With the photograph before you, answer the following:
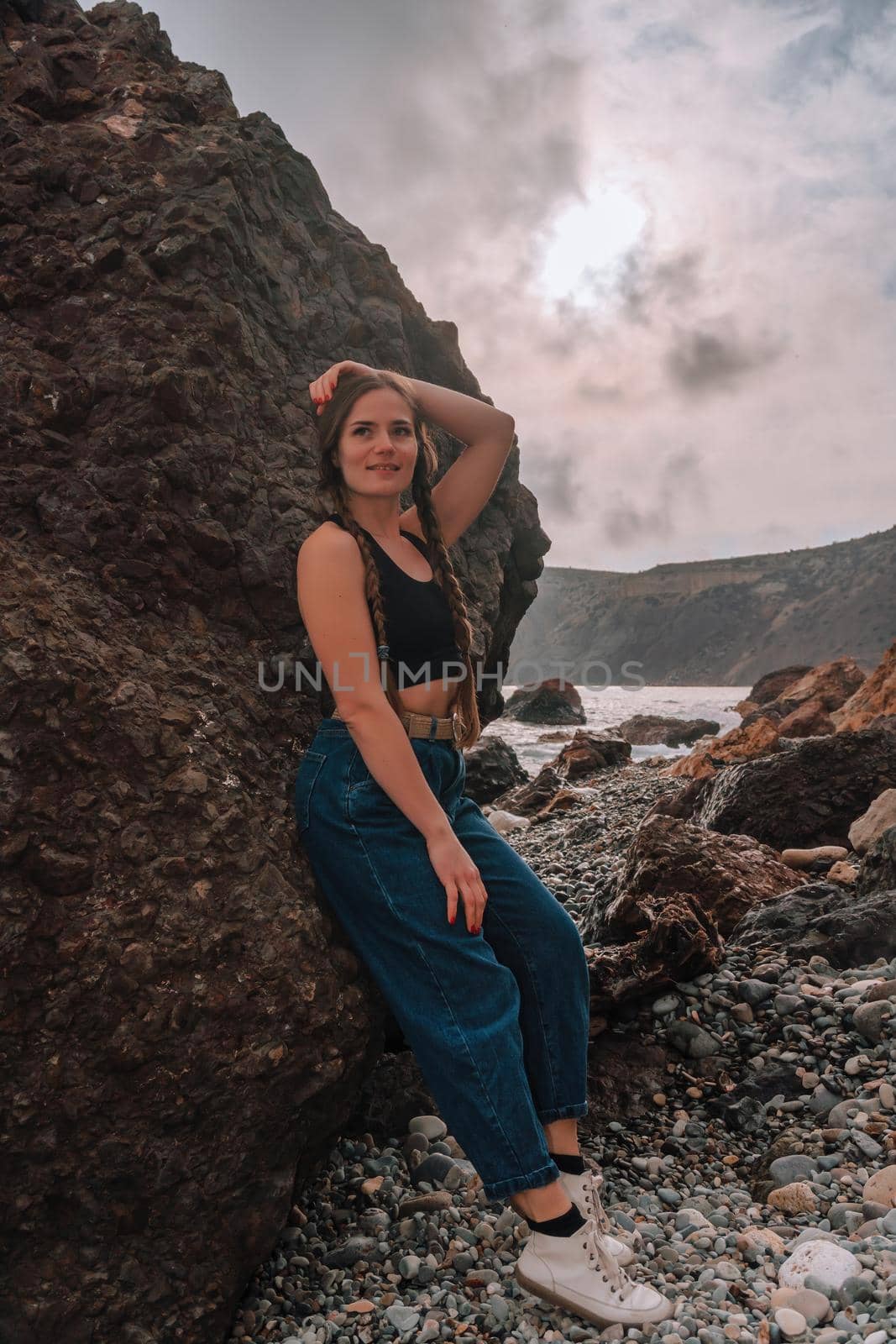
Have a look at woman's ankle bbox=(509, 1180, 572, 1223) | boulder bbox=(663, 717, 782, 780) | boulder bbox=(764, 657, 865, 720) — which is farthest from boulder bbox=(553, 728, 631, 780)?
woman's ankle bbox=(509, 1180, 572, 1223)

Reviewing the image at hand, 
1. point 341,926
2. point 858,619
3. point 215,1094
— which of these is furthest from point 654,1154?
point 858,619

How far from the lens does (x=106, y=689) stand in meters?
2.57

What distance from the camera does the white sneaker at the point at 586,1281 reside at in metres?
2.38

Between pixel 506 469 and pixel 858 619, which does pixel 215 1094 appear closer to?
pixel 506 469

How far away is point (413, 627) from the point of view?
3098mm

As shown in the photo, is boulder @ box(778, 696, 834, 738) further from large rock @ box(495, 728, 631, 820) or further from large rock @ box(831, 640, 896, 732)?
large rock @ box(495, 728, 631, 820)

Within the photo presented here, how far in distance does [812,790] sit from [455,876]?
4.64m

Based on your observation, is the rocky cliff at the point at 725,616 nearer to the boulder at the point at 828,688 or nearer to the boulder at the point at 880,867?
the boulder at the point at 828,688

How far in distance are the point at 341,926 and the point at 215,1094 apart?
0.64m

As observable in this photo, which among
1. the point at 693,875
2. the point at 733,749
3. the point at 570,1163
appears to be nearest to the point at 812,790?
the point at 693,875

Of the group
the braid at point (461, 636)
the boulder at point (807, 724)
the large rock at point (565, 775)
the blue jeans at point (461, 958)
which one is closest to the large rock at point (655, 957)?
the blue jeans at point (461, 958)

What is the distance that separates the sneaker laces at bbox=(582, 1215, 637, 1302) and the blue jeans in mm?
206

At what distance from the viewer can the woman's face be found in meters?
3.14

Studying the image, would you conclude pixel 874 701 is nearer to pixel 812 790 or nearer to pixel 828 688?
pixel 812 790
